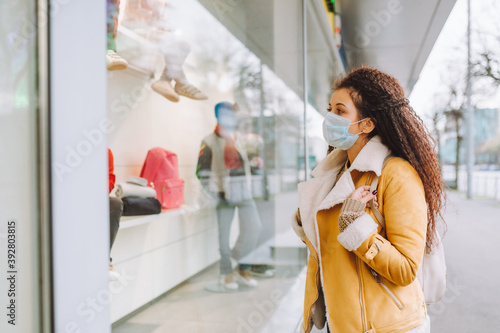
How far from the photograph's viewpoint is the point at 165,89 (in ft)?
6.93

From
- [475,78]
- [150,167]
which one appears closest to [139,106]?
[150,167]

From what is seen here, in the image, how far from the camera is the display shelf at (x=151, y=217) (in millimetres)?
1575

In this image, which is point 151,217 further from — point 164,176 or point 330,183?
point 330,183

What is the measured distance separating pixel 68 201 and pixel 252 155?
2474mm

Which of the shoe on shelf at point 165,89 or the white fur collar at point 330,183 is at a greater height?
the shoe on shelf at point 165,89

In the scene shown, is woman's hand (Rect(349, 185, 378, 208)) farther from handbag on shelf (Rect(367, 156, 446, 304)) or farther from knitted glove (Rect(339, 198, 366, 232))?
handbag on shelf (Rect(367, 156, 446, 304))

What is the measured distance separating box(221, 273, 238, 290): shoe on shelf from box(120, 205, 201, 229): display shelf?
0.51 m

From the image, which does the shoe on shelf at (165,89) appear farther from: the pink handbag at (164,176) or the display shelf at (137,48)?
the pink handbag at (164,176)

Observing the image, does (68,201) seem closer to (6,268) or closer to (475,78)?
(6,268)

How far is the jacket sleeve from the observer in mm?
1132

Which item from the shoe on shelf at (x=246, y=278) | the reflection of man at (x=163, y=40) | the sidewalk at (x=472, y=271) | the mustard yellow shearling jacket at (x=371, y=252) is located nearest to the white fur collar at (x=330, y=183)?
the mustard yellow shearling jacket at (x=371, y=252)

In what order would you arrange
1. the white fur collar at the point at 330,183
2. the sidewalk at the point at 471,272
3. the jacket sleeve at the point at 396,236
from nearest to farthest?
1. the jacket sleeve at the point at 396,236
2. the white fur collar at the point at 330,183
3. the sidewalk at the point at 471,272

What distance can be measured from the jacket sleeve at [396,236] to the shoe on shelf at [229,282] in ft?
5.41

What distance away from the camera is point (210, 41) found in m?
2.68
